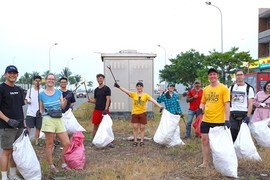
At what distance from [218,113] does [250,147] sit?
93 centimetres

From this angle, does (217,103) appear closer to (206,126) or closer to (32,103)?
(206,126)

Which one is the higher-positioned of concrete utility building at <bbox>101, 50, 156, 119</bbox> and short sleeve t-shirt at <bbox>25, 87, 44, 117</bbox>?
concrete utility building at <bbox>101, 50, 156, 119</bbox>

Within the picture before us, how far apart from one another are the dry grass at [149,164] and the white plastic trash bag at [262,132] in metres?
0.17

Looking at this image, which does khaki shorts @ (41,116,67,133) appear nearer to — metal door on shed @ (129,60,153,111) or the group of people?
the group of people

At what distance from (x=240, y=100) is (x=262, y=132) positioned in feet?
3.75

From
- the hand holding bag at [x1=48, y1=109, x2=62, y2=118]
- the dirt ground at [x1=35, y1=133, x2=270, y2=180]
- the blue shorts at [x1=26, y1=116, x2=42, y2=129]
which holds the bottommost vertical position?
the dirt ground at [x1=35, y1=133, x2=270, y2=180]

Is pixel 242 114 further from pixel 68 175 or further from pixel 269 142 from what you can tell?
pixel 68 175

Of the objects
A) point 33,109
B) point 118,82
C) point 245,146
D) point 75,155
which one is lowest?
point 75,155

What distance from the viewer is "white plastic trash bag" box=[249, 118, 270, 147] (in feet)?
24.2

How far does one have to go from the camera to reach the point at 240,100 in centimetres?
668

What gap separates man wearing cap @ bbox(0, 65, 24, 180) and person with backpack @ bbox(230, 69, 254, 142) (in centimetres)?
372

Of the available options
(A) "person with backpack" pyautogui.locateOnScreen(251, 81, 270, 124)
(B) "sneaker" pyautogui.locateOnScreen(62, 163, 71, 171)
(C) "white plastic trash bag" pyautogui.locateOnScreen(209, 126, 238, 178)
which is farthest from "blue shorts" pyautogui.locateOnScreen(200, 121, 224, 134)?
(A) "person with backpack" pyautogui.locateOnScreen(251, 81, 270, 124)

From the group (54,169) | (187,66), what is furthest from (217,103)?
(187,66)

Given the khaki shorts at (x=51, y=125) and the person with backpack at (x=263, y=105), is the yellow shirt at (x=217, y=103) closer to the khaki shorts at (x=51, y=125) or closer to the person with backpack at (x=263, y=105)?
the khaki shorts at (x=51, y=125)
